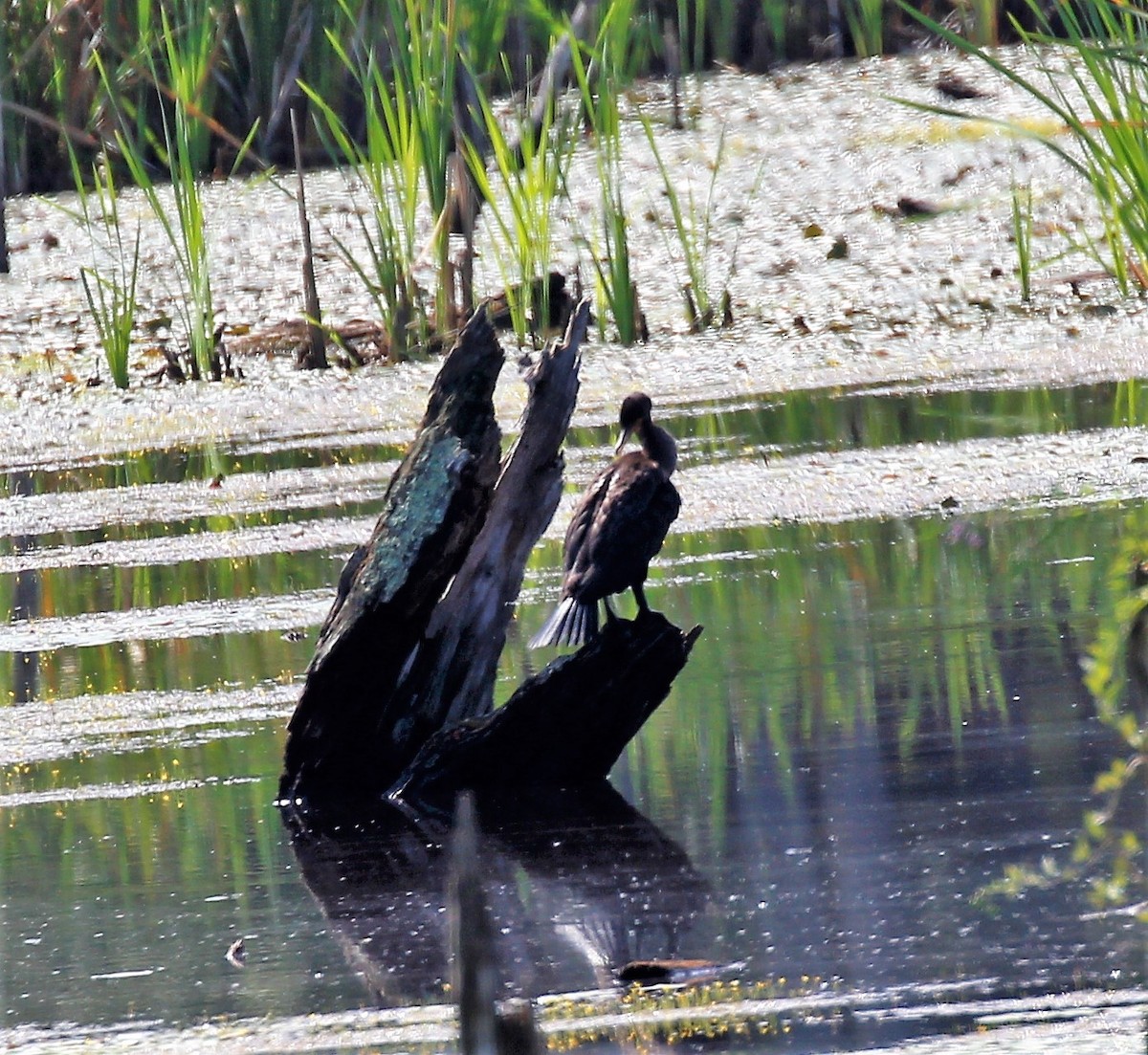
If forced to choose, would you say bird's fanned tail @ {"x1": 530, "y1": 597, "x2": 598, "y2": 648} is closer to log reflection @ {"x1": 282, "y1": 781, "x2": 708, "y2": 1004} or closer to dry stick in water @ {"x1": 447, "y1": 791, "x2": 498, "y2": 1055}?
log reflection @ {"x1": 282, "y1": 781, "x2": 708, "y2": 1004}

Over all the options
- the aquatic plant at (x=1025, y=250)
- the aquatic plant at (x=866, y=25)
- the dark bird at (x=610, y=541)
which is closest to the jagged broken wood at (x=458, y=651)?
the dark bird at (x=610, y=541)

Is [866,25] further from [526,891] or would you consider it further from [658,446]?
[526,891]

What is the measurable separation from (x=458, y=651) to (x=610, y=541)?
40cm

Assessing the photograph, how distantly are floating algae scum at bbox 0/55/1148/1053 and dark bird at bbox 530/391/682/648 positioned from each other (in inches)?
11.2

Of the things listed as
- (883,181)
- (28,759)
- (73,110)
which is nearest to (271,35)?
(73,110)

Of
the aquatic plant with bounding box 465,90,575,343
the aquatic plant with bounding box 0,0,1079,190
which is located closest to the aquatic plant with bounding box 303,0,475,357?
the aquatic plant with bounding box 465,90,575,343

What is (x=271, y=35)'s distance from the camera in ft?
46.5

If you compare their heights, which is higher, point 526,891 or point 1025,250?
point 1025,250

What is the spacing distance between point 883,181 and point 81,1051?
34.8 feet

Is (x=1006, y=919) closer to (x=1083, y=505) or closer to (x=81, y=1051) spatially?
(x=81, y=1051)

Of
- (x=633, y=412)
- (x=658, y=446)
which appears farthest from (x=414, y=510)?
(x=633, y=412)

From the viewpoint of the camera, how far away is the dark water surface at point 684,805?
3.58 metres

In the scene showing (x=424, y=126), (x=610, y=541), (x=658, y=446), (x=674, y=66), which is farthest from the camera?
(x=674, y=66)

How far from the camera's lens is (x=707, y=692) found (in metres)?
5.21
